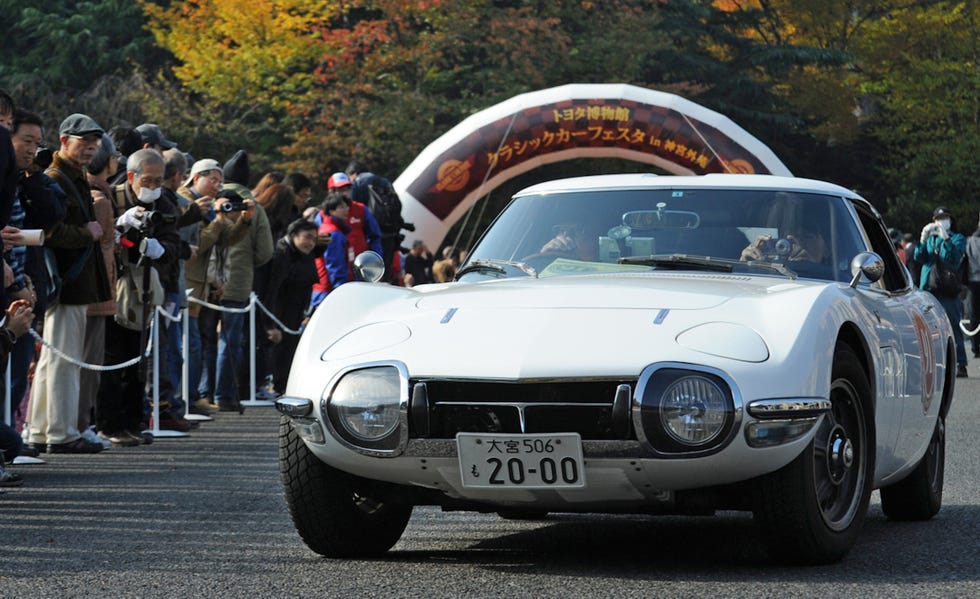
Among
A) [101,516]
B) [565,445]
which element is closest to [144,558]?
[101,516]

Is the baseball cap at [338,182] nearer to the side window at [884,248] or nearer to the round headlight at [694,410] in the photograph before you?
the side window at [884,248]

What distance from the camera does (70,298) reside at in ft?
33.8

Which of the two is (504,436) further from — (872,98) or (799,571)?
(872,98)

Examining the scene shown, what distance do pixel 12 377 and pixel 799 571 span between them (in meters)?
5.53

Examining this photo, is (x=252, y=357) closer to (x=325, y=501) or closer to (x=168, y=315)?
(x=168, y=315)

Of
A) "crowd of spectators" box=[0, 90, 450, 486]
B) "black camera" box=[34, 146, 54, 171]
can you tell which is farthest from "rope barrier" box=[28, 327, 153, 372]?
"black camera" box=[34, 146, 54, 171]

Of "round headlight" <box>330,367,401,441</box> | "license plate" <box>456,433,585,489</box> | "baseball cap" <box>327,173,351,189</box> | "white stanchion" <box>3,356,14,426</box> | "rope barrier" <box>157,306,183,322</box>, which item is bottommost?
"white stanchion" <box>3,356,14,426</box>

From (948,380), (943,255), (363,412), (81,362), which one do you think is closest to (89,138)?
(81,362)

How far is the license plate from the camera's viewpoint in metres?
5.43

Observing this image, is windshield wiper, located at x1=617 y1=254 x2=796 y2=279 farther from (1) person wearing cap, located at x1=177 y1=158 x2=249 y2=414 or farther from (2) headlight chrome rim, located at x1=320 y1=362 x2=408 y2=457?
(1) person wearing cap, located at x1=177 y1=158 x2=249 y2=414

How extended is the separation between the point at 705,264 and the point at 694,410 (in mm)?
1487

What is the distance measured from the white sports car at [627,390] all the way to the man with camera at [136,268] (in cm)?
477

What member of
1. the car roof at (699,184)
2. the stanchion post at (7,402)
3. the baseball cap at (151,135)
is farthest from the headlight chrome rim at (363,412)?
the baseball cap at (151,135)

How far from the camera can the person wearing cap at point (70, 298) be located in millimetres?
10117
